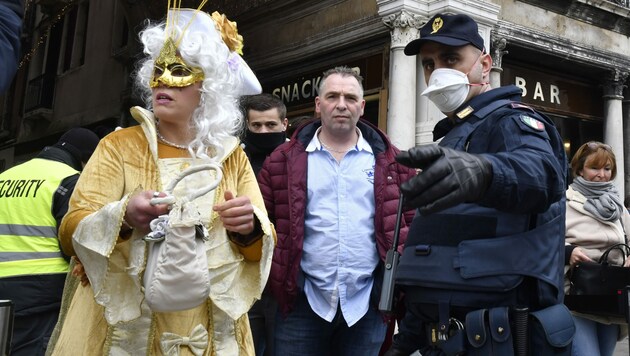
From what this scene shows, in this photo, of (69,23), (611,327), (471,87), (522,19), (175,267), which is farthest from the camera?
(69,23)

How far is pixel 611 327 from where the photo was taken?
13.9 ft

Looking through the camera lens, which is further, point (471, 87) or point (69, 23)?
point (69, 23)

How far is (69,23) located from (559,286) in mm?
18571

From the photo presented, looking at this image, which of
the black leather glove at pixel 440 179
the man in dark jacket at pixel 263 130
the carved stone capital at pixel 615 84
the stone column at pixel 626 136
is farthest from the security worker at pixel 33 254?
the carved stone capital at pixel 615 84

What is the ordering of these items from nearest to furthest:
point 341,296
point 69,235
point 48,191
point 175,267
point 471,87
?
point 175,267 → point 69,235 → point 471,87 → point 341,296 → point 48,191

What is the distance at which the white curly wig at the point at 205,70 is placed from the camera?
8.18 ft

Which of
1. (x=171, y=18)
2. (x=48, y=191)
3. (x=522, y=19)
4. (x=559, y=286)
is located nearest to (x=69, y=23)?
(x=522, y=19)

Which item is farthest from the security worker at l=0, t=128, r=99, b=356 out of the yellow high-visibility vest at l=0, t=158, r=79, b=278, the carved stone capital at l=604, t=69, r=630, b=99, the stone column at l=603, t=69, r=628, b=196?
the carved stone capital at l=604, t=69, r=630, b=99

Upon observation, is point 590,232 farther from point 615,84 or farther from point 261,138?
point 615,84

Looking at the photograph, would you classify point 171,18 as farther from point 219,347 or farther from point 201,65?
point 219,347

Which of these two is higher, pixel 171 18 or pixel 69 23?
pixel 69 23

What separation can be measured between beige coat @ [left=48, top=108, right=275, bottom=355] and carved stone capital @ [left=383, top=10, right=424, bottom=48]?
6057 millimetres

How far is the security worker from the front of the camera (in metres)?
3.59

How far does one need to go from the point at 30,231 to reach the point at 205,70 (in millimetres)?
1787
